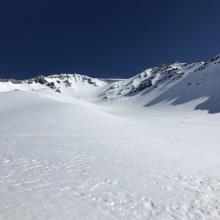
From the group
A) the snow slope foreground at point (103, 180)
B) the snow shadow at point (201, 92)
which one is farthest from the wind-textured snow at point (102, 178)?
the snow shadow at point (201, 92)

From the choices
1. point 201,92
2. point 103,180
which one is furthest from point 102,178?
point 201,92

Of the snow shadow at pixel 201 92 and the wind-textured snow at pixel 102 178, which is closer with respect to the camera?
the wind-textured snow at pixel 102 178

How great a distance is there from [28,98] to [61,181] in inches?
2137

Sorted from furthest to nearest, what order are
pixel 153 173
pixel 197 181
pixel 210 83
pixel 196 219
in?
pixel 210 83 → pixel 153 173 → pixel 197 181 → pixel 196 219

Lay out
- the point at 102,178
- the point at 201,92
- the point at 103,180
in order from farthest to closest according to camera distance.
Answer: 1. the point at 201,92
2. the point at 102,178
3. the point at 103,180

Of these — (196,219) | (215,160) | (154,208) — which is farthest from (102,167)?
(215,160)

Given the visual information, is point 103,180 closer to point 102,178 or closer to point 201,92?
point 102,178

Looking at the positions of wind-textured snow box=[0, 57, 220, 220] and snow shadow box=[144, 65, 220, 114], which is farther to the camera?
snow shadow box=[144, 65, 220, 114]

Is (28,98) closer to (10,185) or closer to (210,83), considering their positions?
(10,185)

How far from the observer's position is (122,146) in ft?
73.4

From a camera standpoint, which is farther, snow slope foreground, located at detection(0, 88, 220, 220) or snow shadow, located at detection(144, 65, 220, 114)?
snow shadow, located at detection(144, 65, 220, 114)

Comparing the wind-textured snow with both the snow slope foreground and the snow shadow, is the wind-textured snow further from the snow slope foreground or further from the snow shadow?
the snow shadow

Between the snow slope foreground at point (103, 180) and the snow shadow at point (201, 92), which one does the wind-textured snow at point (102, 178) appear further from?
the snow shadow at point (201, 92)

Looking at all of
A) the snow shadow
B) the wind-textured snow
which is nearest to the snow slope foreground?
the wind-textured snow
